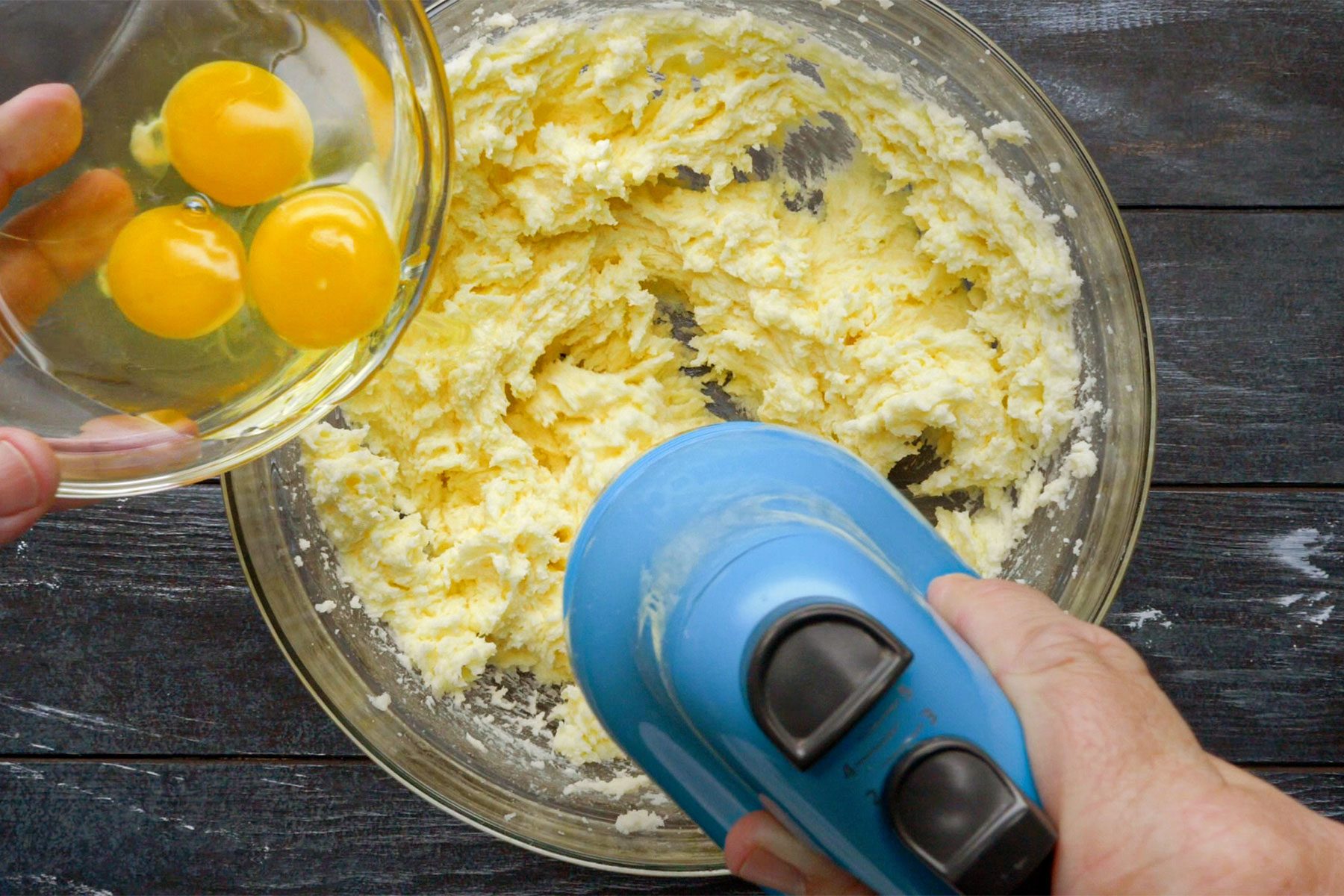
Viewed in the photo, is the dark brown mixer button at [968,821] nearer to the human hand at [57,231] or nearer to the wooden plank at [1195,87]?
the human hand at [57,231]

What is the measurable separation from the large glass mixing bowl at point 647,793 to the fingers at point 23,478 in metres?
0.22

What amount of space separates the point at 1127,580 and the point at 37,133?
63.1 inches

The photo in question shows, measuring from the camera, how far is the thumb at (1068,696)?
0.78 metres

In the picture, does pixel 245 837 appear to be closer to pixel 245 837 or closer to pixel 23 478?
pixel 245 837

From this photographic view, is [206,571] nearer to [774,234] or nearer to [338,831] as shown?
[338,831]

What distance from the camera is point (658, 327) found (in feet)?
4.67

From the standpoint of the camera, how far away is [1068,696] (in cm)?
83

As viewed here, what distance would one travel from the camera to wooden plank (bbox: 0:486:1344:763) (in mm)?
1434

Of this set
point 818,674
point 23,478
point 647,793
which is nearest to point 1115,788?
point 818,674

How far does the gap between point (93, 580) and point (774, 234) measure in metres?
1.17

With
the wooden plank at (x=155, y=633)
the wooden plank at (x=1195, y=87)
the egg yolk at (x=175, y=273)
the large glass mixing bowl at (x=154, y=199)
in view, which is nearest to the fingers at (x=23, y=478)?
the large glass mixing bowl at (x=154, y=199)

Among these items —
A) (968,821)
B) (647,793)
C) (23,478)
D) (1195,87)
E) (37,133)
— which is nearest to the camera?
(968,821)

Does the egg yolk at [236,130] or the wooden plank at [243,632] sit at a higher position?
the egg yolk at [236,130]

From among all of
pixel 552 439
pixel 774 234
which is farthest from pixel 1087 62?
pixel 552 439
